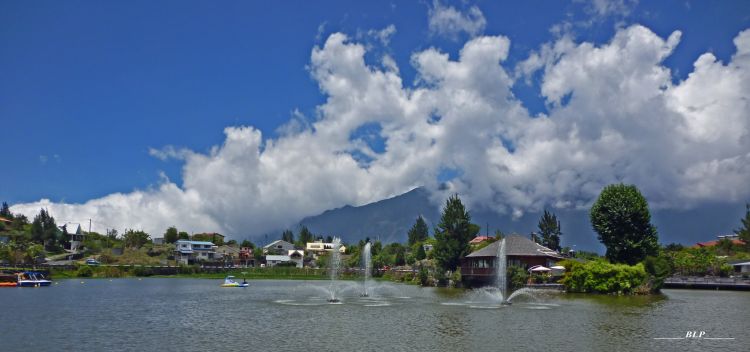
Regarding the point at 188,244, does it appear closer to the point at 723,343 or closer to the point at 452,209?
the point at 452,209

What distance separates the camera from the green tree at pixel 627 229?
85.8 meters

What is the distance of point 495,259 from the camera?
9419 cm

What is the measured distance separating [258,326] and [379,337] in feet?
32.7

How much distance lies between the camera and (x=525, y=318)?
4622 cm

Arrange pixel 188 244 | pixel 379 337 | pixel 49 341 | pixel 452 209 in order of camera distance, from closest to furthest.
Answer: pixel 49 341 < pixel 379 337 < pixel 452 209 < pixel 188 244

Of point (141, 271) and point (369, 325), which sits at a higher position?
point (369, 325)

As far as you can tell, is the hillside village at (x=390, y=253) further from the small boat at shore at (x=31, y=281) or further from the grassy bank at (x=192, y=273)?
the small boat at shore at (x=31, y=281)

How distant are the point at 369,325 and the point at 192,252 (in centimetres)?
15957

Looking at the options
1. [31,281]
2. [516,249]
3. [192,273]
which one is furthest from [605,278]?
[192,273]

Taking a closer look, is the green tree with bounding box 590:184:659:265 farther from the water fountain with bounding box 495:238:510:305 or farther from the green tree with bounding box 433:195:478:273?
the green tree with bounding box 433:195:478:273

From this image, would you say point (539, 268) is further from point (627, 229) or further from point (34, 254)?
point (34, 254)

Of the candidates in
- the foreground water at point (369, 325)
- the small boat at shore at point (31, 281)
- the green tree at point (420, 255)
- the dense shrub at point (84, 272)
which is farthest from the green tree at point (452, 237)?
the dense shrub at point (84, 272)

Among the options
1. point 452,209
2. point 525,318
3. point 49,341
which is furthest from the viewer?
point 452,209

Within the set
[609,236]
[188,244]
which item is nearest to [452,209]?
[609,236]
